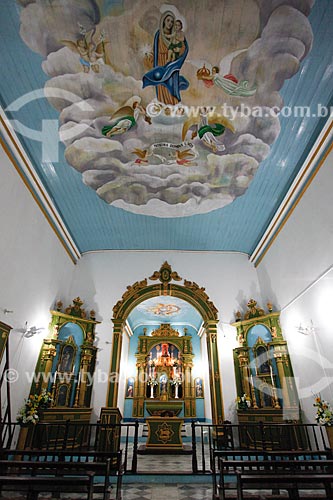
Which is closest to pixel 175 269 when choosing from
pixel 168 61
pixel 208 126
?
pixel 208 126

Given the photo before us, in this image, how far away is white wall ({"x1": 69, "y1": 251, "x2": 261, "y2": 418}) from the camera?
30.3 ft

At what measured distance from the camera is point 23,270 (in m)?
6.86

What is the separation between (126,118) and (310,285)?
17.6 feet

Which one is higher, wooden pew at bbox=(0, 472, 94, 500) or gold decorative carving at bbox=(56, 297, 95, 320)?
gold decorative carving at bbox=(56, 297, 95, 320)

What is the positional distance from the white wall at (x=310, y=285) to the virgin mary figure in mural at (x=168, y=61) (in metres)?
3.36

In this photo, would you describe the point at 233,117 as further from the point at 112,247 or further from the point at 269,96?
the point at 112,247

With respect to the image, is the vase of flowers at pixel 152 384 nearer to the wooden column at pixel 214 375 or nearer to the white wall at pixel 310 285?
the wooden column at pixel 214 375

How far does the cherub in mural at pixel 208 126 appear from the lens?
608 cm

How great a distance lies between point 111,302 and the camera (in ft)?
31.7

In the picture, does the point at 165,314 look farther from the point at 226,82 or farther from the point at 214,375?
the point at 226,82

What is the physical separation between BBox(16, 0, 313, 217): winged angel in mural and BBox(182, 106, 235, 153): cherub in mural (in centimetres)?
2

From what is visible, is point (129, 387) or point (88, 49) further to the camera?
point (129, 387)

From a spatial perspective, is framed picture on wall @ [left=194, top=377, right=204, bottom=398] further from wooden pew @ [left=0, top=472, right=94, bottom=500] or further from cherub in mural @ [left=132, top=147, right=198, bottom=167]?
wooden pew @ [left=0, top=472, right=94, bottom=500]

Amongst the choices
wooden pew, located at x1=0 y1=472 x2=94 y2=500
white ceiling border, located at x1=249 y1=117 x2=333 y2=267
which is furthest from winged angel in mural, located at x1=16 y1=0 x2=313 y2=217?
wooden pew, located at x1=0 y1=472 x2=94 y2=500
